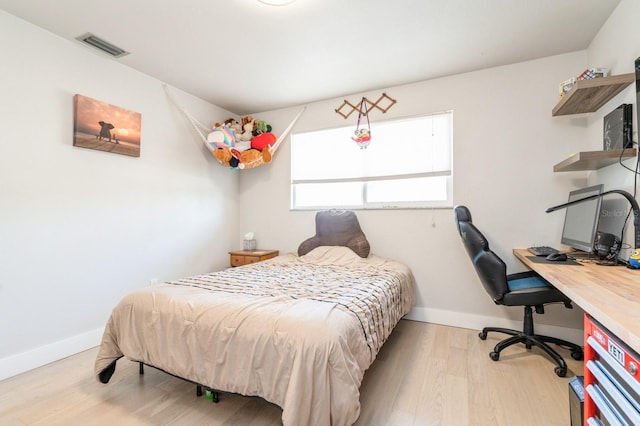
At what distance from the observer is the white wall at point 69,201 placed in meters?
2.06

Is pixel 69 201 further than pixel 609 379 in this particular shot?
Yes

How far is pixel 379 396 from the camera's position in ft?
5.74

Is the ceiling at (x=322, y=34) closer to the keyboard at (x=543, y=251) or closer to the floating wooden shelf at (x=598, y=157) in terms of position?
the floating wooden shelf at (x=598, y=157)

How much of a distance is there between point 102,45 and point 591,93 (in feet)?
12.3

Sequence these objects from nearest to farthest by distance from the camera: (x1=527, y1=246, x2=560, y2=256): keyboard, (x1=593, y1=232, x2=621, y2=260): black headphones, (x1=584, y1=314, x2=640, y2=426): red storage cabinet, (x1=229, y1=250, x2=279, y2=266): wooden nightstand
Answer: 1. (x1=584, y1=314, x2=640, y2=426): red storage cabinet
2. (x1=593, y1=232, x2=621, y2=260): black headphones
3. (x1=527, y1=246, x2=560, y2=256): keyboard
4. (x1=229, y1=250, x2=279, y2=266): wooden nightstand

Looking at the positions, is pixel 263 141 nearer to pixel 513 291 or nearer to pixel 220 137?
pixel 220 137

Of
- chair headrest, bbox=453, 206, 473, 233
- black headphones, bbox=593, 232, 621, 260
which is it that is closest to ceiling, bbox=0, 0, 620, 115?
chair headrest, bbox=453, 206, 473, 233

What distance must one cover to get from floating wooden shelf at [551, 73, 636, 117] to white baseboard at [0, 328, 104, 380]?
4.16m

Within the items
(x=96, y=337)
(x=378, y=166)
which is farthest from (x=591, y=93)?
(x=96, y=337)

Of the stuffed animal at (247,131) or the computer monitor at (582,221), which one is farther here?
the stuffed animal at (247,131)

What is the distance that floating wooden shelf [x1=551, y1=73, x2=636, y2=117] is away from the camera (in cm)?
179

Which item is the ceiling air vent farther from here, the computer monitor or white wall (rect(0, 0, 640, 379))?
the computer monitor

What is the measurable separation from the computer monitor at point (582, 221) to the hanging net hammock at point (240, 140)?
2908 millimetres

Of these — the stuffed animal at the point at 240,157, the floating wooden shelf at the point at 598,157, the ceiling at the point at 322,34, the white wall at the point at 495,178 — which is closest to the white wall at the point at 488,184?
the white wall at the point at 495,178
